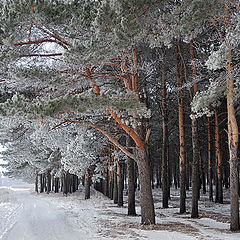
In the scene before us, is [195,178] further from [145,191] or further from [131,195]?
[145,191]

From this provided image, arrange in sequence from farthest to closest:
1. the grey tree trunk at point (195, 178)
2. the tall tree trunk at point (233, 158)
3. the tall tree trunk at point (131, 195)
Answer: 1. the tall tree trunk at point (131, 195)
2. the grey tree trunk at point (195, 178)
3. the tall tree trunk at point (233, 158)

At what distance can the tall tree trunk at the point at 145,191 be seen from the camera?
9703 mm

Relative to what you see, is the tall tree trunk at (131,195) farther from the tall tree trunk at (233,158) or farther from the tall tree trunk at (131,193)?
the tall tree trunk at (233,158)

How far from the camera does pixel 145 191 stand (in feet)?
32.6

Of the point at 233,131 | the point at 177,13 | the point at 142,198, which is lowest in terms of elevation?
the point at 142,198

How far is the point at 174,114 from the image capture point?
909 inches

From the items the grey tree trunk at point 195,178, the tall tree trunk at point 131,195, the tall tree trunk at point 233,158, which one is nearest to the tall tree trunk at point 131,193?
the tall tree trunk at point 131,195

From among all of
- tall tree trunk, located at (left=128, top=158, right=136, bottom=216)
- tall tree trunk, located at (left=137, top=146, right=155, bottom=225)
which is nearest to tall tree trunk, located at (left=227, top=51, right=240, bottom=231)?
tall tree trunk, located at (left=137, top=146, right=155, bottom=225)

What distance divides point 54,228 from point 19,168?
23.0m

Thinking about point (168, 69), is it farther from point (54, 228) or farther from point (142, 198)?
point (54, 228)

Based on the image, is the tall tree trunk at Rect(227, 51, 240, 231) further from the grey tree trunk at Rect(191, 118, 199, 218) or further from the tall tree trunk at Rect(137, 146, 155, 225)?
the grey tree trunk at Rect(191, 118, 199, 218)

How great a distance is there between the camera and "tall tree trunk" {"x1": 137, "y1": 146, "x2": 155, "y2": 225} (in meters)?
9.70

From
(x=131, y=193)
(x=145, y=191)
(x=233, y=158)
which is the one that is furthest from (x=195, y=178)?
(x=233, y=158)

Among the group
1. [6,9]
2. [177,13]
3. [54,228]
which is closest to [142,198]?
[54,228]
